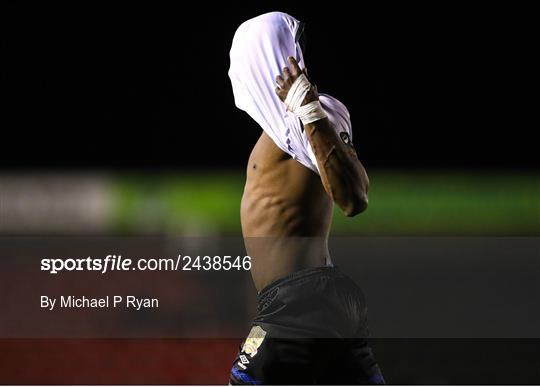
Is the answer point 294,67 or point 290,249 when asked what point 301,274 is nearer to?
point 290,249

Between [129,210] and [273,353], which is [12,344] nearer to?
[129,210]

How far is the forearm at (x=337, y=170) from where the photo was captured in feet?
8.87

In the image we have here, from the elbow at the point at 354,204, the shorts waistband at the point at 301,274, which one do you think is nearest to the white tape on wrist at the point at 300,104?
the elbow at the point at 354,204

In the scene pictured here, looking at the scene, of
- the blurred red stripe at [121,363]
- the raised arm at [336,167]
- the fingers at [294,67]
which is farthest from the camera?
the blurred red stripe at [121,363]

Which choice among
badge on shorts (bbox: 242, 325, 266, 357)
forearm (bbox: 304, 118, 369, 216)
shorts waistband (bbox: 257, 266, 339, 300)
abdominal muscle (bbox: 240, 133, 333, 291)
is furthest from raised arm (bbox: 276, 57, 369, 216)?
badge on shorts (bbox: 242, 325, 266, 357)

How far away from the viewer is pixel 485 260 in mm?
7273

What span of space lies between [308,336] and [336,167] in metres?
0.62

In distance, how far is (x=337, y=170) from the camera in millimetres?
2701

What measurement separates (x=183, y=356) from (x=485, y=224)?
309cm

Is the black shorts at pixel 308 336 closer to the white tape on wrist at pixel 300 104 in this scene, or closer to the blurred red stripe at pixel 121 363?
the white tape on wrist at pixel 300 104

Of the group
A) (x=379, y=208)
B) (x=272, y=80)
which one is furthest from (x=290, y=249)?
(x=379, y=208)

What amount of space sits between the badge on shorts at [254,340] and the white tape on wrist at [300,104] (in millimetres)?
790

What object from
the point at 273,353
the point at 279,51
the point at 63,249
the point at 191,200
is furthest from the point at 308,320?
the point at 191,200

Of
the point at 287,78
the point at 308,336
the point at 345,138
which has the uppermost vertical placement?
the point at 287,78
